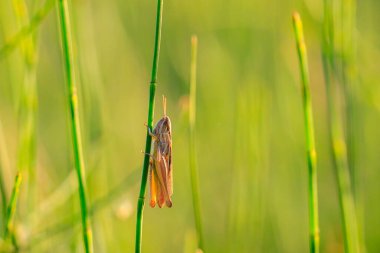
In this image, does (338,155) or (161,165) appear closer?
(161,165)

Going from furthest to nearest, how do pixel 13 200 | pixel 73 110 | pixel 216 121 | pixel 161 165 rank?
1. pixel 216 121
2. pixel 161 165
3. pixel 73 110
4. pixel 13 200

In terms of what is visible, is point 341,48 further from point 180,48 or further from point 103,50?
point 103,50

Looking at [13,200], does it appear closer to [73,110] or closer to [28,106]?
[73,110]

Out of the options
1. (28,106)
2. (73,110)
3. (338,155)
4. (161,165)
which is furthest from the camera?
(28,106)

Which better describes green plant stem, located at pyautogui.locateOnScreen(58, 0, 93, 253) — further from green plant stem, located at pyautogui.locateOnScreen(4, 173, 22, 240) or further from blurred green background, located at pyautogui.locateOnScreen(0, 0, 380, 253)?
blurred green background, located at pyautogui.locateOnScreen(0, 0, 380, 253)

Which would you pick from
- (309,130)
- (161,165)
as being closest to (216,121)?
(161,165)

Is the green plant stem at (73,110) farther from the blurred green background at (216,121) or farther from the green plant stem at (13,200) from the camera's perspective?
the blurred green background at (216,121)
